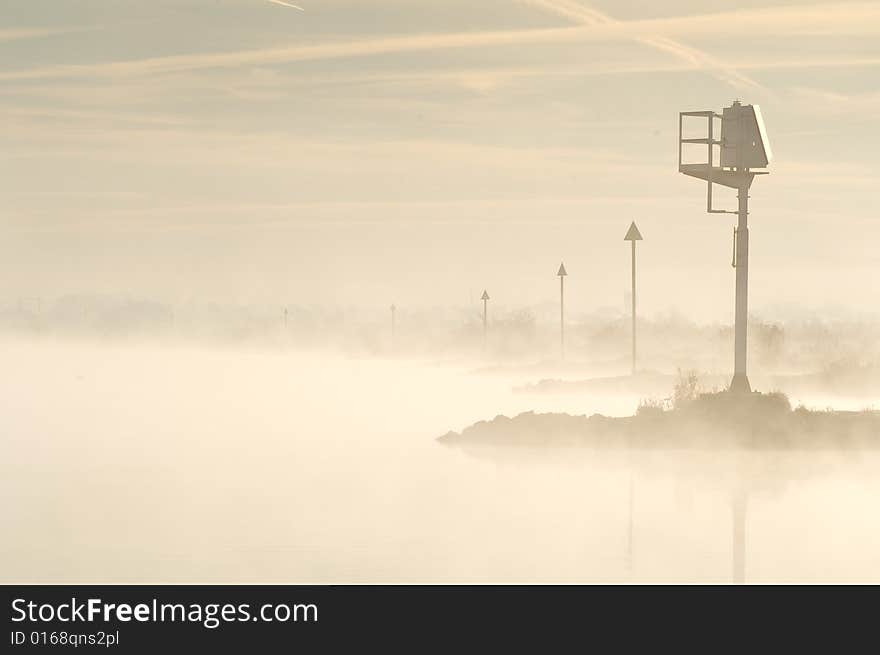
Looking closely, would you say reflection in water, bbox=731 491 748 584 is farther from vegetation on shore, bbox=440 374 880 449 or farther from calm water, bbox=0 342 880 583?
vegetation on shore, bbox=440 374 880 449

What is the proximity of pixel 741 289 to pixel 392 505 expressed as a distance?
1338 centimetres

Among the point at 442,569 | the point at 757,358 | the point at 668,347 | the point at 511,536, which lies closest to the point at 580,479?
the point at 511,536

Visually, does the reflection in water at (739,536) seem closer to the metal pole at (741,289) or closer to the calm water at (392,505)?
the calm water at (392,505)

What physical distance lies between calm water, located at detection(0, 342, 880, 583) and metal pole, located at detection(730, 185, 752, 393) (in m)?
3.06

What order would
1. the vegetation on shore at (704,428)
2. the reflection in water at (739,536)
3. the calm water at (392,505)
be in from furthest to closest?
1. the vegetation on shore at (704,428)
2. the calm water at (392,505)
3. the reflection in water at (739,536)

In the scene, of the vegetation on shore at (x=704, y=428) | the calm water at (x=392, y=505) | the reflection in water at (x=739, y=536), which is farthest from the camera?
the vegetation on shore at (x=704, y=428)

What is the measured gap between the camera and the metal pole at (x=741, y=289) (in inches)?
1337

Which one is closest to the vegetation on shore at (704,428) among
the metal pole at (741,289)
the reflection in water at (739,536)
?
the metal pole at (741,289)

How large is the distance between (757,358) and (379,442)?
3448 cm

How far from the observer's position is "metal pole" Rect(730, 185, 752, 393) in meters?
34.0

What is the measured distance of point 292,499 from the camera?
2469cm

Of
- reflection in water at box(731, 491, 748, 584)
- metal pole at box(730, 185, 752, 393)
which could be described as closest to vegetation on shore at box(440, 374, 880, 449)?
metal pole at box(730, 185, 752, 393)

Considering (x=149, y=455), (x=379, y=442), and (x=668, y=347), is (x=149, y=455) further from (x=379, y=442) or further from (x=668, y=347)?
(x=668, y=347)

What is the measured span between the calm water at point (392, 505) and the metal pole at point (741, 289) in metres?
3.06
